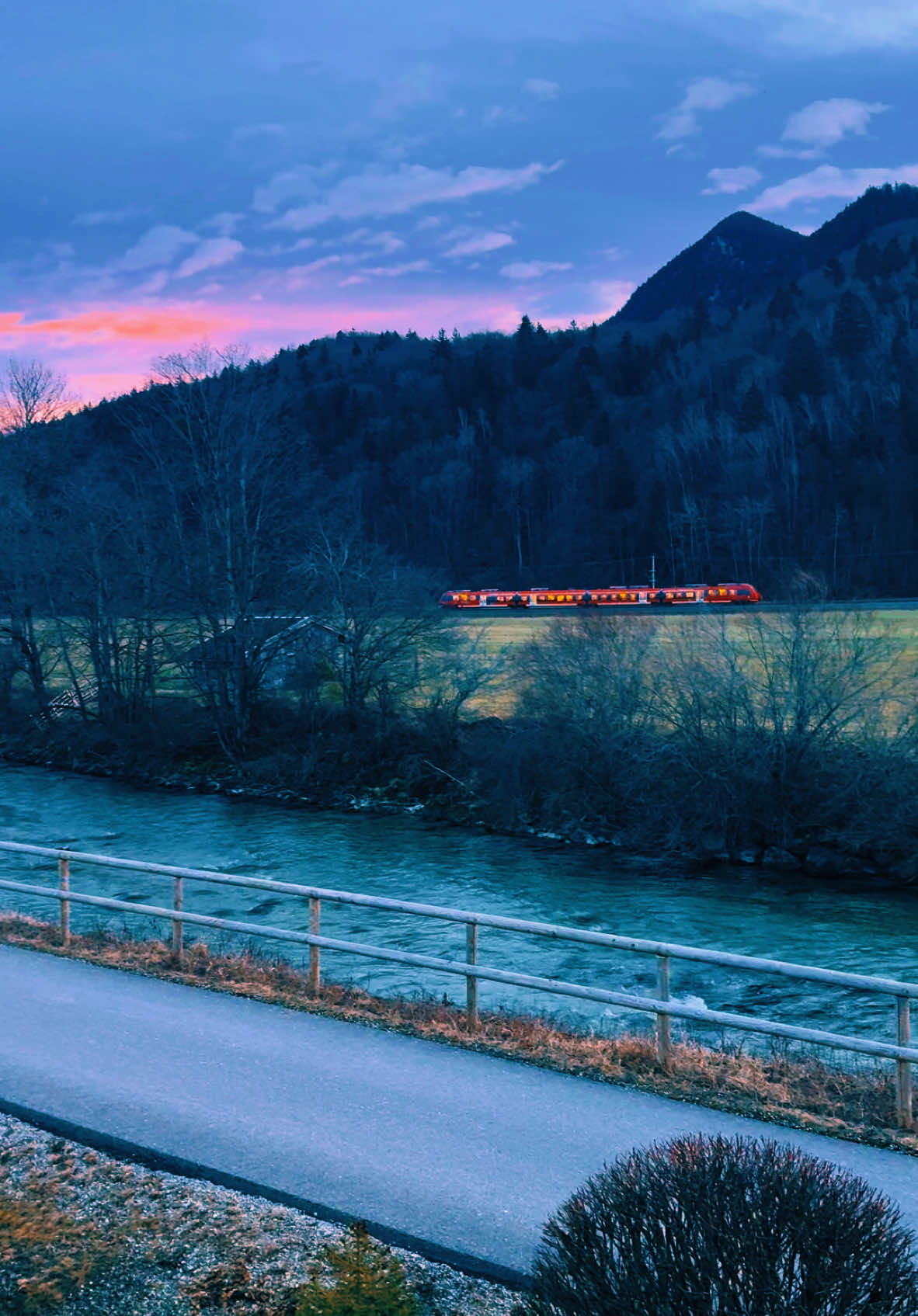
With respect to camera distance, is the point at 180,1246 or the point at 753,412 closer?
the point at 180,1246

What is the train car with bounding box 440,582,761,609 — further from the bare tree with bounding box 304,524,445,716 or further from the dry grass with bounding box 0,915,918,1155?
the dry grass with bounding box 0,915,918,1155

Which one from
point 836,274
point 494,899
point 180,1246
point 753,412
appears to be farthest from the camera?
point 836,274

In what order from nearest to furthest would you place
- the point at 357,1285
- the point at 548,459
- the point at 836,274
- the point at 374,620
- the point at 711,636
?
1. the point at 357,1285
2. the point at 711,636
3. the point at 374,620
4. the point at 548,459
5. the point at 836,274

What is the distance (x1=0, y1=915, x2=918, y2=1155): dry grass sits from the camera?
749 cm

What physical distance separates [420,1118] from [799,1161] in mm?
3747

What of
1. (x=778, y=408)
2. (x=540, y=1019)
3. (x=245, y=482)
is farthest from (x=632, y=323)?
(x=540, y=1019)

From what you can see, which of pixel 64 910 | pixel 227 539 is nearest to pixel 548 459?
pixel 227 539

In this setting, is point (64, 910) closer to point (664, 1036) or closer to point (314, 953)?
point (314, 953)

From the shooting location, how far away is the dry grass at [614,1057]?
7488mm

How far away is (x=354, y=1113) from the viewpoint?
23.9 feet

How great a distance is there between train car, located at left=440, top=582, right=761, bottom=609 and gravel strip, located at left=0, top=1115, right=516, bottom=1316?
192 feet

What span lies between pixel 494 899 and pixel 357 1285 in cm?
1649

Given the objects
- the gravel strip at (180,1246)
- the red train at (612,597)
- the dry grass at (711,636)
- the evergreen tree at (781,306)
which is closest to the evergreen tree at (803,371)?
the evergreen tree at (781,306)

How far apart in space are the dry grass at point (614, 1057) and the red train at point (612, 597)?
53.4m
